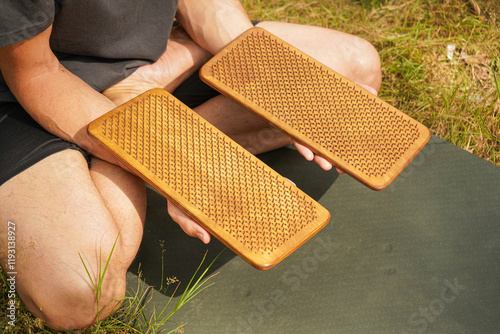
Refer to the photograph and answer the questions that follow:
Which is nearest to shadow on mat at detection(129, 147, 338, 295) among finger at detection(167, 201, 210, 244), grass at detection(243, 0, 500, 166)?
finger at detection(167, 201, 210, 244)

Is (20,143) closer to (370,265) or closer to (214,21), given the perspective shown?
(214,21)

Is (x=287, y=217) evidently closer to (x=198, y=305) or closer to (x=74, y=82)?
(x=198, y=305)

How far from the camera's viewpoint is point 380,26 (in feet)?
7.45

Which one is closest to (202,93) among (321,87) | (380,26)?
(321,87)

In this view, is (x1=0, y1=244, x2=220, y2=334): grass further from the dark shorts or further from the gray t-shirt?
the gray t-shirt

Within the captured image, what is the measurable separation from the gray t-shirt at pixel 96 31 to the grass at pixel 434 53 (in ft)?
3.06

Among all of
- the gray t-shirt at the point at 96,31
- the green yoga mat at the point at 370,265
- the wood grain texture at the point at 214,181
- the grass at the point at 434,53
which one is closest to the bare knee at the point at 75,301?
the green yoga mat at the point at 370,265

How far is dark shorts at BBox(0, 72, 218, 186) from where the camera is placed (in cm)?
116

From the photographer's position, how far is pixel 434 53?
208 centimetres

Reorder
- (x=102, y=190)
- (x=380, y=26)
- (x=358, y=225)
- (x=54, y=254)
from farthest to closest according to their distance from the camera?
1. (x=380, y=26)
2. (x=358, y=225)
3. (x=102, y=190)
4. (x=54, y=254)

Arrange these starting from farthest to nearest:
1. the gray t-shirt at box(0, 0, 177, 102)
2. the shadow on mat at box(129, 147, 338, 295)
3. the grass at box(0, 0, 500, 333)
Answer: the grass at box(0, 0, 500, 333) < the shadow on mat at box(129, 147, 338, 295) < the gray t-shirt at box(0, 0, 177, 102)

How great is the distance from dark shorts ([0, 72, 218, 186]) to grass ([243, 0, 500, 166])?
4.25 ft

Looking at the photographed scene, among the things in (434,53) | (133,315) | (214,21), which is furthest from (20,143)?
(434,53)

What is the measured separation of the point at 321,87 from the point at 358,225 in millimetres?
447
